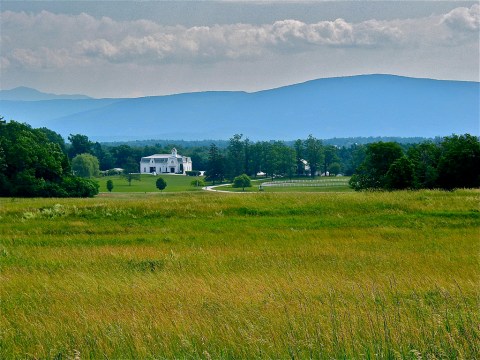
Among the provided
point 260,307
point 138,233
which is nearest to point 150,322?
point 260,307

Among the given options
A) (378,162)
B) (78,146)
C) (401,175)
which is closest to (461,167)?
(401,175)

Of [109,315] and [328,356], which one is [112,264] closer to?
[109,315]

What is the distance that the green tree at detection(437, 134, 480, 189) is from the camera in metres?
54.2

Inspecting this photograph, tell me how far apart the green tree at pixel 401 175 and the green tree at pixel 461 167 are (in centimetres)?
602

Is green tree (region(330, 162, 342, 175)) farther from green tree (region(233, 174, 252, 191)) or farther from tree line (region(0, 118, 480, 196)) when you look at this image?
tree line (region(0, 118, 480, 196))

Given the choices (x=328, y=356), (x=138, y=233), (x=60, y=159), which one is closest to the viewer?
(x=328, y=356)

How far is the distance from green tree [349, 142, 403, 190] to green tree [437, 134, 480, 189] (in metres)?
14.8

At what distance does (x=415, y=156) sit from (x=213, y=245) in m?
62.7

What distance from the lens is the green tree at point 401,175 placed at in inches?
2490

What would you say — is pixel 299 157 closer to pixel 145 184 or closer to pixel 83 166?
pixel 145 184

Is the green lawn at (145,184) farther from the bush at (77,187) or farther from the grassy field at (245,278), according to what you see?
the grassy field at (245,278)

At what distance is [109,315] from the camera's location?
9.76m

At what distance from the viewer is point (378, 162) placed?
245 feet

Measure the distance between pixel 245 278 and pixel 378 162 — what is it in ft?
214
